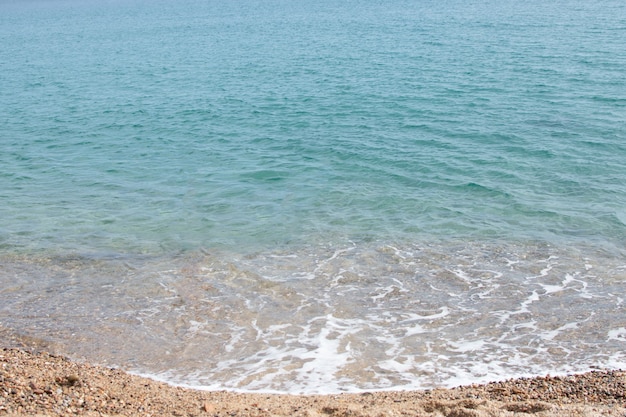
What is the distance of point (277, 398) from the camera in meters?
10.5

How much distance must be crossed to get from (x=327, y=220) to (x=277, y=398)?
9.48 meters

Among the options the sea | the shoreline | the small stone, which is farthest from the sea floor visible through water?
the small stone

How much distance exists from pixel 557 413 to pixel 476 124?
20.8 m

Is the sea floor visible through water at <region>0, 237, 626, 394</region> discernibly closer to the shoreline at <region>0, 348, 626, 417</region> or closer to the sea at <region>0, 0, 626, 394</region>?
the sea at <region>0, 0, 626, 394</region>

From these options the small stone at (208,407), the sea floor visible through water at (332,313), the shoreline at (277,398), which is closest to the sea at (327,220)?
the sea floor visible through water at (332,313)

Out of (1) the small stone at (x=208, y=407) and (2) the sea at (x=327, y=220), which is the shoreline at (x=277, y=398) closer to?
(1) the small stone at (x=208, y=407)

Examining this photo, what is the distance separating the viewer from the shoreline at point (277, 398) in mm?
9109

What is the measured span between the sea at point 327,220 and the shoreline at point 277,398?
75 centimetres

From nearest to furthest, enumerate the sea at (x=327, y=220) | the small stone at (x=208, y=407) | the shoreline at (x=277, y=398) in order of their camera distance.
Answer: the shoreline at (x=277, y=398)
the small stone at (x=208, y=407)
the sea at (x=327, y=220)

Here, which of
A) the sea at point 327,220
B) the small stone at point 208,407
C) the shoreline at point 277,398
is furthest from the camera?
the sea at point 327,220

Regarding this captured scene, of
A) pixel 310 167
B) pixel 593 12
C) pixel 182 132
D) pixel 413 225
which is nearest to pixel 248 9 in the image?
pixel 593 12

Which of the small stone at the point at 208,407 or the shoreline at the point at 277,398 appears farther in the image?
the small stone at the point at 208,407

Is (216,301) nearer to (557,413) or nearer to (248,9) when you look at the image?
(557,413)

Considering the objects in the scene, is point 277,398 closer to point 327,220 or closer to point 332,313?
point 332,313
